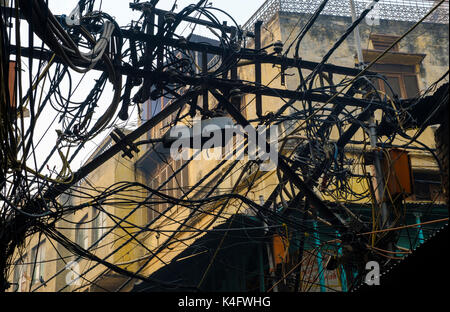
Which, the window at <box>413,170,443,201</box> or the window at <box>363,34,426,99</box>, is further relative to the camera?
the window at <box>363,34,426,99</box>

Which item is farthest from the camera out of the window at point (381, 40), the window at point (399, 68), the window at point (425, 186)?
the window at point (381, 40)

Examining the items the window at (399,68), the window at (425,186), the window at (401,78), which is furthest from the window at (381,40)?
the window at (425,186)

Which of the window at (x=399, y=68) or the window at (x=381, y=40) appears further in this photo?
the window at (x=381, y=40)

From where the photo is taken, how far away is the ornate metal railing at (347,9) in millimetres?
15641

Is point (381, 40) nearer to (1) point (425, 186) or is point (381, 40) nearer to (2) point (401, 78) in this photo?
(2) point (401, 78)

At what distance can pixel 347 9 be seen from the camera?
16375mm

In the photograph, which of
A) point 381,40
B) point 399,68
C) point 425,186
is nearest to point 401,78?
point 399,68

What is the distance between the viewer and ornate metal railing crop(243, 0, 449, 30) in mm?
15641

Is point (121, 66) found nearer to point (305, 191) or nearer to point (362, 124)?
point (305, 191)

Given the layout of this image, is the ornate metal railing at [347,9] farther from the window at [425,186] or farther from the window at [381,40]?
the window at [425,186]

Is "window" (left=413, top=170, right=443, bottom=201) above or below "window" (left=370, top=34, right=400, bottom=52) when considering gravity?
below

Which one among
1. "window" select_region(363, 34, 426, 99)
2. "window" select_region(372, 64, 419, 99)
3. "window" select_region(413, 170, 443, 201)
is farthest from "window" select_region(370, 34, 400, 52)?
"window" select_region(413, 170, 443, 201)

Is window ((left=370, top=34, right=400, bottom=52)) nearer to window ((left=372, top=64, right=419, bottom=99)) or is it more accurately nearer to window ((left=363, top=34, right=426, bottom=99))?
window ((left=363, top=34, right=426, bottom=99))

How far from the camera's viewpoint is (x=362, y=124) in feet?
26.2
